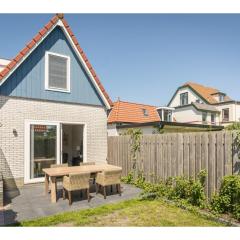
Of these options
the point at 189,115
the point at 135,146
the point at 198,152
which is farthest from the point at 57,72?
the point at 189,115

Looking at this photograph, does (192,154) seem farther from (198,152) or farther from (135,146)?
(135,146)

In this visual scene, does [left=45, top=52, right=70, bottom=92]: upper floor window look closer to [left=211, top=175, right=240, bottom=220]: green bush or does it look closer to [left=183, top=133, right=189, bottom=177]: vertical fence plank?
[left=183, top=133, right=189, bottom=177]: vertical fence plank

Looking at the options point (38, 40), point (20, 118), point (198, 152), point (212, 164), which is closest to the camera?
point (212, 164)

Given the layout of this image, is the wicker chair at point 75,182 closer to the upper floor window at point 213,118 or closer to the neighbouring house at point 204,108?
the neighbouring house at point 204,108

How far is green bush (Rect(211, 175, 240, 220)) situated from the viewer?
5.54m

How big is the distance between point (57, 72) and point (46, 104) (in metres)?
1.61

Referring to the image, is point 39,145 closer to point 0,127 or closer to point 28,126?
point 28,126

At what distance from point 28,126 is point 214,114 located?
33.8m

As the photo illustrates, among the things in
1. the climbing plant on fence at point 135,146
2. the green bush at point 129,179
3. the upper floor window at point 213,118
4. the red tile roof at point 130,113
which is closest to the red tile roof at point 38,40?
the climbing plant on fence at point 135,146

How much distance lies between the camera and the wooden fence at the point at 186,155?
609 centimetres

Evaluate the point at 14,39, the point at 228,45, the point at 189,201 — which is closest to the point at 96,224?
the point at 189,201

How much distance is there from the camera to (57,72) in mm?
10211

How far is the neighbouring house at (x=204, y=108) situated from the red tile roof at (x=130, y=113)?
28.6ft

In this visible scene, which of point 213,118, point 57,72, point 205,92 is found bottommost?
point 213,118
